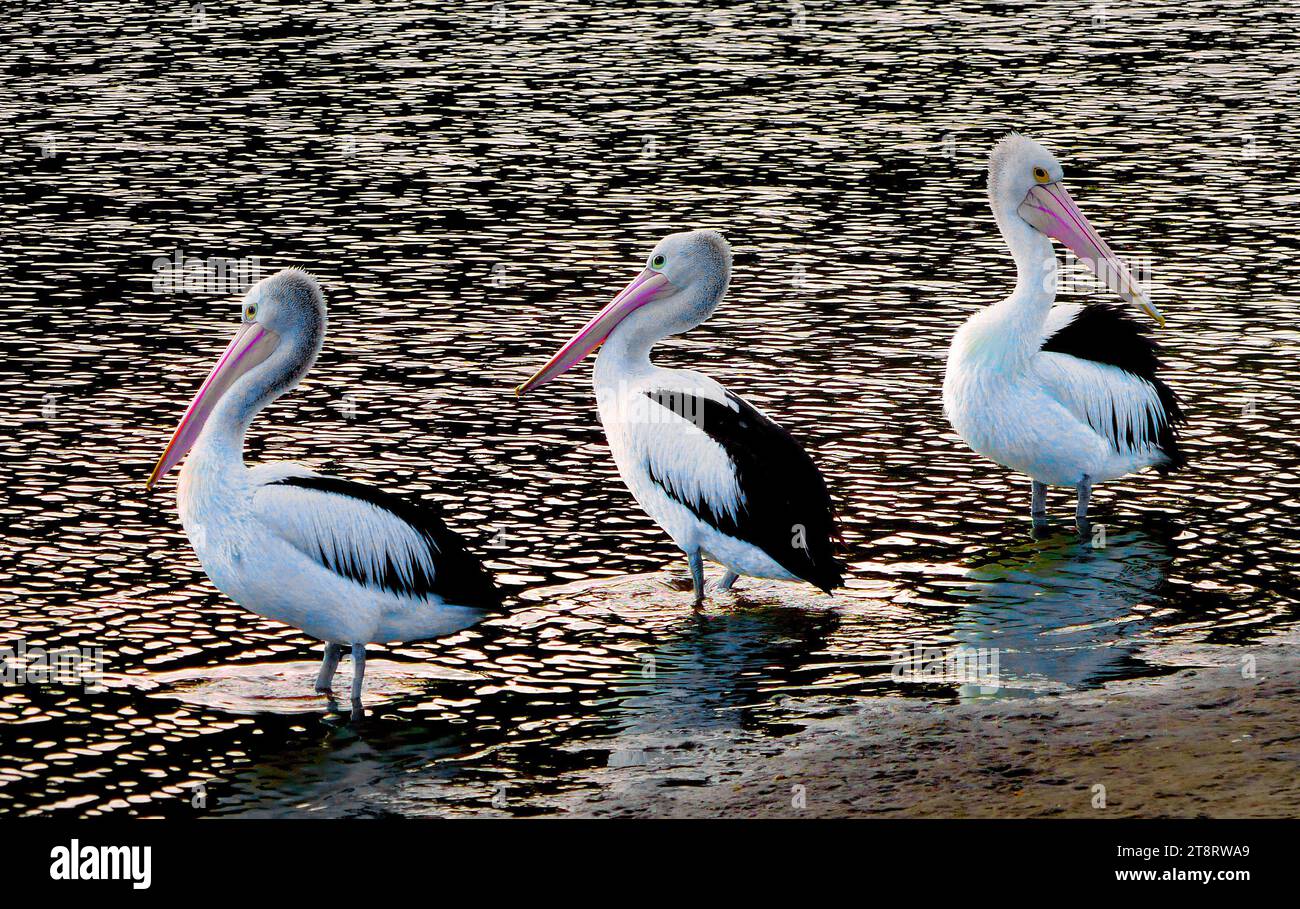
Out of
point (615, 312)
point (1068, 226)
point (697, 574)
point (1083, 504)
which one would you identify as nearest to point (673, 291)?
point (615, 312)

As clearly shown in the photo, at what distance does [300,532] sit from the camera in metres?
8.66

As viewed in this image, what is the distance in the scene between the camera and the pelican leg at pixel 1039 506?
11.5 metres

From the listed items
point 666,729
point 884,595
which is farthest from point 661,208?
point 666,729

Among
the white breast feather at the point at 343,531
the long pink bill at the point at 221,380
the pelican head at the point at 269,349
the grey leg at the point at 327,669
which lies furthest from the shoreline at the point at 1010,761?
the long pink bill at the point at 221,380

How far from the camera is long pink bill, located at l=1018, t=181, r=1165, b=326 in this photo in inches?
466

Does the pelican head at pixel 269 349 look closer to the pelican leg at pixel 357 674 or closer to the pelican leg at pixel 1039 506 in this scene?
the pelican leg at pixel 357 674

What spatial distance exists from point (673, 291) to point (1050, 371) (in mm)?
2299

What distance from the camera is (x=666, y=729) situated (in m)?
8.48

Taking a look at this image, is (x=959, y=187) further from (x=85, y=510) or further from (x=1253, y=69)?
(x=85, y=510)

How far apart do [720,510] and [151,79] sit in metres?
18.4

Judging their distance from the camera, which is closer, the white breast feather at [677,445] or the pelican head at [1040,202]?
the white breast feather at [677,445]

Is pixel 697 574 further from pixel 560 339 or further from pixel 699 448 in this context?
pixel 560 339

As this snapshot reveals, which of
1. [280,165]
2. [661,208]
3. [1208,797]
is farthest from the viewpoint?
[280,165]

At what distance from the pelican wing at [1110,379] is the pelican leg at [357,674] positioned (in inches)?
180
